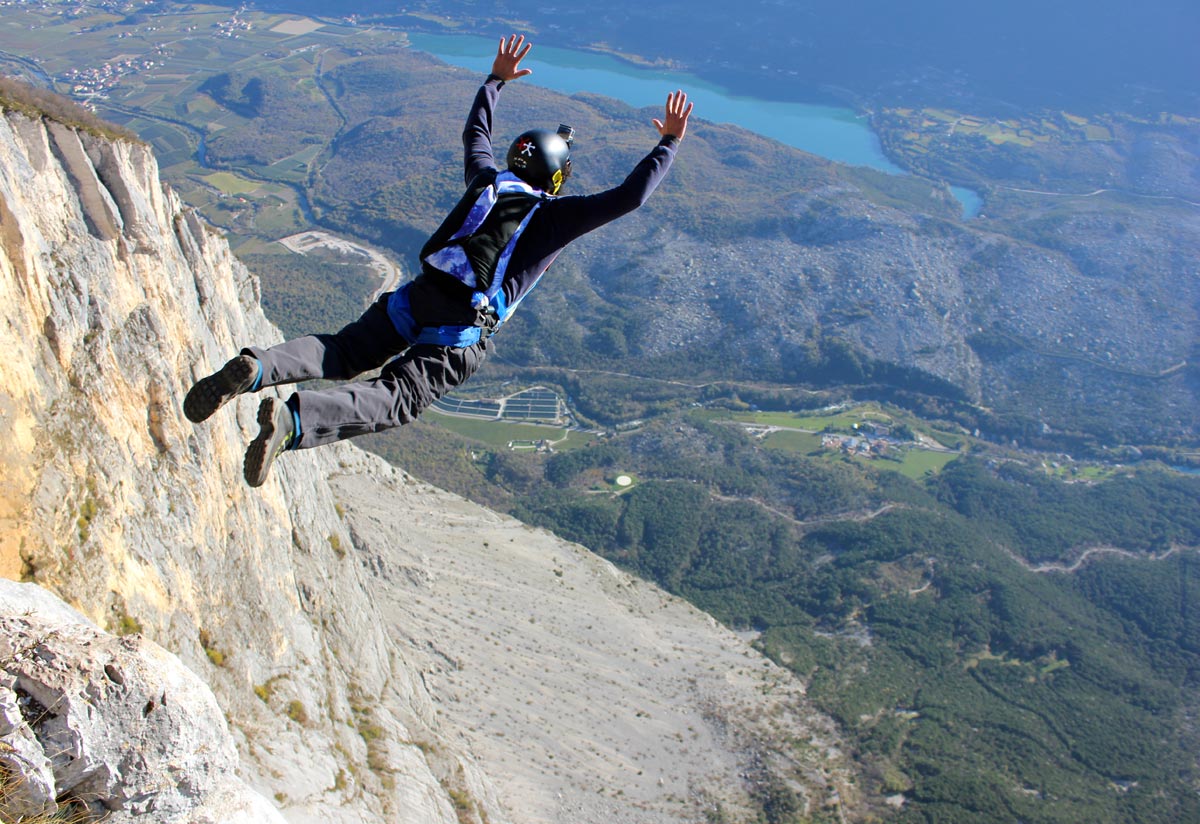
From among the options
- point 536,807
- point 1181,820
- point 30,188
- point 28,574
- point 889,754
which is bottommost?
point 1181,820

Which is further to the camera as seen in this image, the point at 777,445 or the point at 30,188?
the point at 777,445

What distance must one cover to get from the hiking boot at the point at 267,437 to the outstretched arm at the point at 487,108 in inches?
139

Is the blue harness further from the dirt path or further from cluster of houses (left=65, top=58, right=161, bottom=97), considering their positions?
cluster of houses (left=65, top=58, right=161, bottom=97)

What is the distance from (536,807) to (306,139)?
539 feet

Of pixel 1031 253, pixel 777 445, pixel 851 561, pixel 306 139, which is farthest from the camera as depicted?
pixel 306 139

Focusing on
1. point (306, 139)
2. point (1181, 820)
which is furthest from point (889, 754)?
point (306, 139)

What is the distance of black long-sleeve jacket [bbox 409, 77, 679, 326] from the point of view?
891 centimetres

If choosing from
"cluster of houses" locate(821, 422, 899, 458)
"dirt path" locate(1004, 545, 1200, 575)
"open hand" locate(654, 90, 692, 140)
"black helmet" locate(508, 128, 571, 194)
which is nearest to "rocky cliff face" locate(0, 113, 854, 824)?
"black helmet" locate(508, 128, 571, 194)

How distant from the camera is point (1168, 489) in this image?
124 meters

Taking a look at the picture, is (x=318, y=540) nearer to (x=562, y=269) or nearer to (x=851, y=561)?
(x=851, y=561)

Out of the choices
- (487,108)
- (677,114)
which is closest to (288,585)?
(487,108)

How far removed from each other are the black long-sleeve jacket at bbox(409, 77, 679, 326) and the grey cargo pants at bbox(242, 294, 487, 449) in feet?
1.29

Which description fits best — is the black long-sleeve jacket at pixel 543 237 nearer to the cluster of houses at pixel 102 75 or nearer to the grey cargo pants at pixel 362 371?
the grey cargo pants at pixel 362 371

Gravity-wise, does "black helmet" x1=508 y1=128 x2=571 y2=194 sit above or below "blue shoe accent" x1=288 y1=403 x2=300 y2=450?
above
